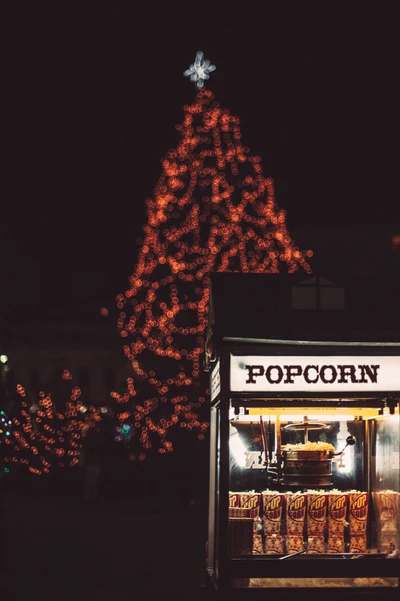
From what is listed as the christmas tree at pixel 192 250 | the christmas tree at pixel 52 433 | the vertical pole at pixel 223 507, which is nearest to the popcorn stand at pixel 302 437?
the vertical pole at pixel 223 507

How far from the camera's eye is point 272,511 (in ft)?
27.0

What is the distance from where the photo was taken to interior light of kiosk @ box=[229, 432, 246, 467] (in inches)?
333

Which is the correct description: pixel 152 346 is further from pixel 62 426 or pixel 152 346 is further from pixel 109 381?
pixel 109 381

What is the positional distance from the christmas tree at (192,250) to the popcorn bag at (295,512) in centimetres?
1378

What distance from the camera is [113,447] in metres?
25.1

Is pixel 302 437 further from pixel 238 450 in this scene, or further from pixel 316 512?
pixel 316 512

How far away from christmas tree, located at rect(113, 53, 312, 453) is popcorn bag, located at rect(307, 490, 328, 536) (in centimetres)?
1378

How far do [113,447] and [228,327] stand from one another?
18.3 metres

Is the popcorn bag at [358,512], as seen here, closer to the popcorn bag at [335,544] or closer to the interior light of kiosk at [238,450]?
the popcorn bag at [335,544]

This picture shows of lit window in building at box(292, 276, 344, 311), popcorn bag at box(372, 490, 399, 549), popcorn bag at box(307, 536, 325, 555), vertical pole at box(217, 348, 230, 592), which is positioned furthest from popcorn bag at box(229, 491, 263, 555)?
lit window in building at box(292, 276, 344, 311)

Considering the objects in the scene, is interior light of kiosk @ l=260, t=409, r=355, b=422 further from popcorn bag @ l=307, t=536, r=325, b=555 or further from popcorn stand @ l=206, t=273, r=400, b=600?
popcorn bag @ l=307, t=536, r=325, b=555

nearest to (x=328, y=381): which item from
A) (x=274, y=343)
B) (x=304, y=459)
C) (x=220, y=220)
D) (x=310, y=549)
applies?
(x=274, y=343)

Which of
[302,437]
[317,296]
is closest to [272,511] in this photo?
[302,437]

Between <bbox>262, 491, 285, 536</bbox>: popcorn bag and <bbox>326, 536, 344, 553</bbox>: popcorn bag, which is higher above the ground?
<bbox>262, 491, 285, 536</bbox>: popcorn bag
